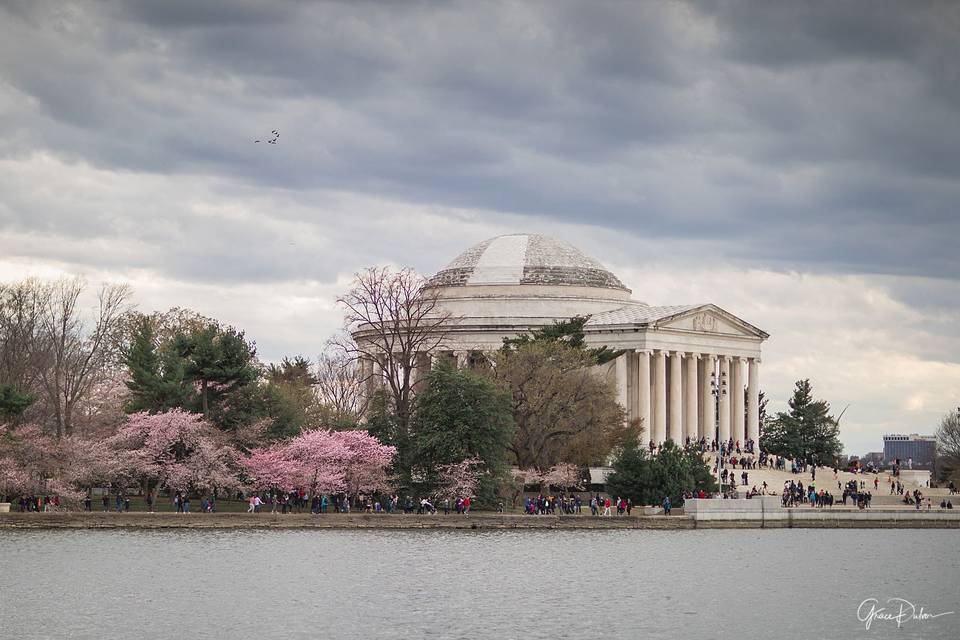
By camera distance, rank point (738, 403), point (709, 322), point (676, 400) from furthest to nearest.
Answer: point (738, 403) → point (709, 322) → point (676, 400)

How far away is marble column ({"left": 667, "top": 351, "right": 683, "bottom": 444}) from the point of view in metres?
135

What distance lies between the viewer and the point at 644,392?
134 meters

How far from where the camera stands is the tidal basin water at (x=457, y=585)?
51.7 meters

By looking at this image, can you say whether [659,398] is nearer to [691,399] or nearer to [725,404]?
[691,399]

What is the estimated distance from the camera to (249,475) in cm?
9650

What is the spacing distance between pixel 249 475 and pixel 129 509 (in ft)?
24.3

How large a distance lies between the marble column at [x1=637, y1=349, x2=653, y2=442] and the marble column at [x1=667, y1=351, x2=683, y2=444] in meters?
1.85

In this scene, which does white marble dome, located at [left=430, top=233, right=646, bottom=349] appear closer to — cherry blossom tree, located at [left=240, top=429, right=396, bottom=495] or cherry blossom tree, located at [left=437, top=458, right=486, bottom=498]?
cherry blossom tree, located at [left=240, top=429, right=396, bottom=495]

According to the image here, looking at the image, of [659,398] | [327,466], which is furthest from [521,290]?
[327,466]

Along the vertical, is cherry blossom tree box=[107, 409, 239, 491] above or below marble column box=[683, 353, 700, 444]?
below

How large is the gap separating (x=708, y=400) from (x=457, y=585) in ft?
264

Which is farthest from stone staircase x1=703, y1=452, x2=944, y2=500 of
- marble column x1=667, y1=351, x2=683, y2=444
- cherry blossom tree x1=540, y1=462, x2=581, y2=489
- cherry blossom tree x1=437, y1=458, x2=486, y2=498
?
cherry blossom tree x1=437, y1=458, x2=486, y2=498

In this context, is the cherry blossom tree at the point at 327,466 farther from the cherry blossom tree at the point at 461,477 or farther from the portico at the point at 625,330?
the portico at the point at 625,330
